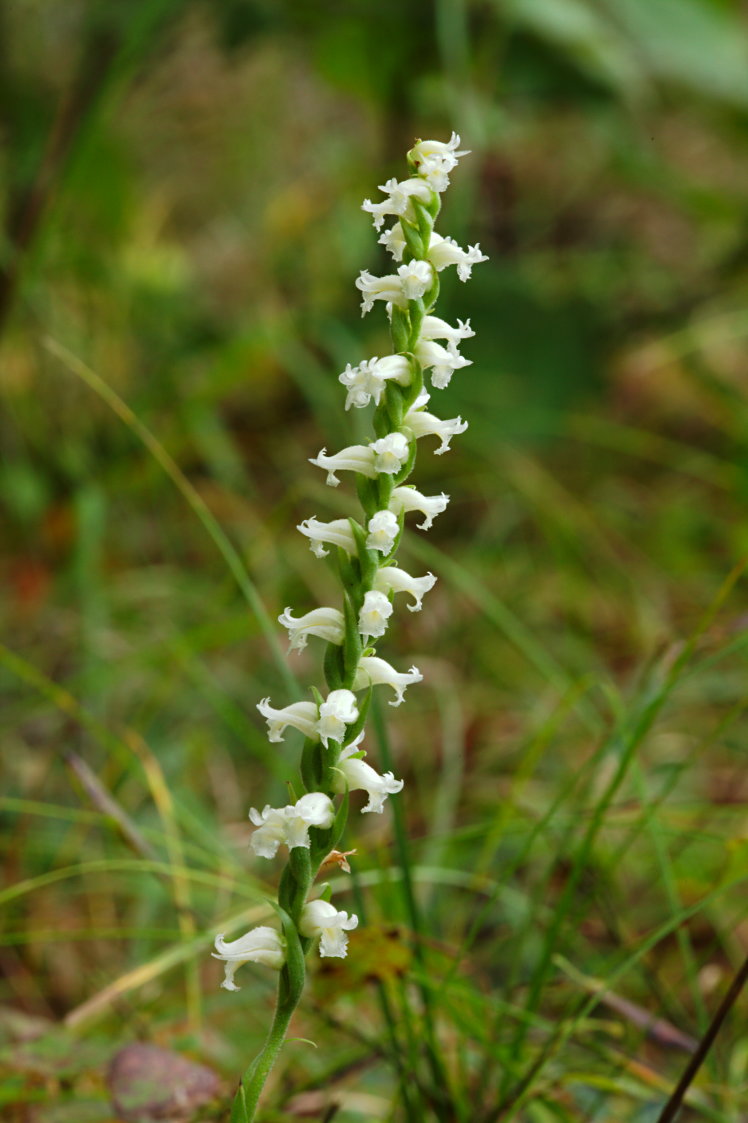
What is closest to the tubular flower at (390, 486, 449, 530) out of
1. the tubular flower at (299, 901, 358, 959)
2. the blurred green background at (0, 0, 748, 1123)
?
the tubular flower at (299, 901, 358, 959)

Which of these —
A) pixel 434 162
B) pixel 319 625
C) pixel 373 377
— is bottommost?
pixel 319 625

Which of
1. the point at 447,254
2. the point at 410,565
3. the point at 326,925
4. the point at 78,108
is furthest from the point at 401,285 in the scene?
the point at 78,108

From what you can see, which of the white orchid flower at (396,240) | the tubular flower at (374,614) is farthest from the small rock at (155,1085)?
the white orchid flower at (396,240)

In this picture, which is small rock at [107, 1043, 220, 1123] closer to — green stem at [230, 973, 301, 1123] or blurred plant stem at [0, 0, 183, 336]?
green stem at [230, 973, 301, 1123]

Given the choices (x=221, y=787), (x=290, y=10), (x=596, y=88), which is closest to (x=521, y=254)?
(x=596, y=88)

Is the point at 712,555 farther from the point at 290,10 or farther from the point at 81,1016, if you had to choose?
the point at 81,1016

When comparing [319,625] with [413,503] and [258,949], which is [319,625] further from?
[258,949]
